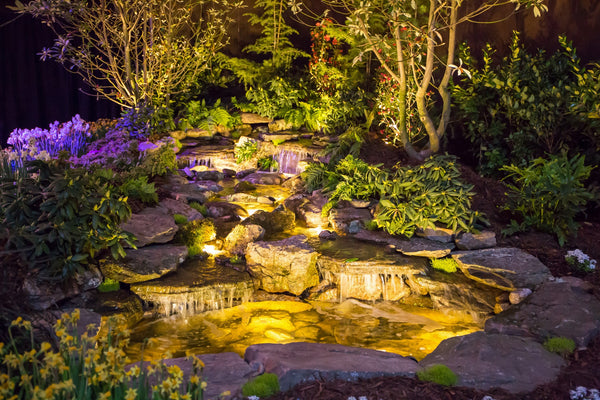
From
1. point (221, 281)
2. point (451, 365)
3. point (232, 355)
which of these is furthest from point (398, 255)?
point (232, 355)

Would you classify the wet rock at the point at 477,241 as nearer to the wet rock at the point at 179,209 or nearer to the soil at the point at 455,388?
the soil at the point at 455,388

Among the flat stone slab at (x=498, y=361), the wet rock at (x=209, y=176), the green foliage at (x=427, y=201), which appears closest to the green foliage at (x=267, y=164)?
the wet rock at (x=209, y=176)

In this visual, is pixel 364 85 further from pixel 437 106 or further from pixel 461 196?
pixel 461 196

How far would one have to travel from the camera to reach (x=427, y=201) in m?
6.48

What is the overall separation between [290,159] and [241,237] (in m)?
3.90

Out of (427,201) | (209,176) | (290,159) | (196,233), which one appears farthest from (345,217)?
(209,176)

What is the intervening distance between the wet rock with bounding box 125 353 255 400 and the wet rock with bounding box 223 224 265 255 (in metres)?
2.75

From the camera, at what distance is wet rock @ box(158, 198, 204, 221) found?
695 centimetres

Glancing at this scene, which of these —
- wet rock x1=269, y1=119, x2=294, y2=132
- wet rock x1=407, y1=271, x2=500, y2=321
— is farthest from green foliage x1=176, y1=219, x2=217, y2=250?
wet rock x1=269, y1=119, x2=294, y2=132

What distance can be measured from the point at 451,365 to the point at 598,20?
21.8 ft

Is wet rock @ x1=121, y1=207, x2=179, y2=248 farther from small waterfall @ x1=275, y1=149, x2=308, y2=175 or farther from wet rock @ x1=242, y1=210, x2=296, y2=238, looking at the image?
small waterfall @ x1=275, y1=149, x2=308, y2=175

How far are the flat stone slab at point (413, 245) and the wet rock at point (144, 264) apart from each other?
2324 mm

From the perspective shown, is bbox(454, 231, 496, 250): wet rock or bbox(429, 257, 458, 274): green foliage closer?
bbox(429, 257, 458, 274): green foliage

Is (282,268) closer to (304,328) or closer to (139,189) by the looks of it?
(304,328)
